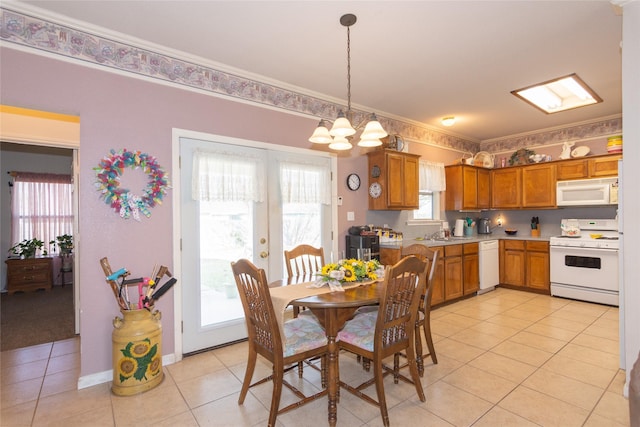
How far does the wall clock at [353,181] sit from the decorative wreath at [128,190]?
7.28 feet

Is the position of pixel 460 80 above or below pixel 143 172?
above

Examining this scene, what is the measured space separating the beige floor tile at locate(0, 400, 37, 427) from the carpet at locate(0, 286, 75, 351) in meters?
1.40

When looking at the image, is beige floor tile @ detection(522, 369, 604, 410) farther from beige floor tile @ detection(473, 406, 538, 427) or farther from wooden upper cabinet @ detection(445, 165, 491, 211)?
wooden upper cabinet @ detection(445, 165, 491, 211)

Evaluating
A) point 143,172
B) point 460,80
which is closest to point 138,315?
point 143,172

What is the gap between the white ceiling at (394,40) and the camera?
228cm

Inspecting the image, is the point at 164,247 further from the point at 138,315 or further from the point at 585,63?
the point at 585,63

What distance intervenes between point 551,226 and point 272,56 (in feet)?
17.5

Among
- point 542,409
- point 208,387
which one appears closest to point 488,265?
point 542,409

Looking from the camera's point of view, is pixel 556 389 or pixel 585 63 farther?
pixel 585 63

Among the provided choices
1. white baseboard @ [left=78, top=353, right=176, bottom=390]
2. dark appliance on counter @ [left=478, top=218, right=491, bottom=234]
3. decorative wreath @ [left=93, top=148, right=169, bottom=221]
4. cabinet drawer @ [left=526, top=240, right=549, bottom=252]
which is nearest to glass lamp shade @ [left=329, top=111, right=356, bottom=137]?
decorative wreath @ [left=93, top=148, right=169, bottom=221]

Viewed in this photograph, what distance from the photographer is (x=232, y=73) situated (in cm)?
319

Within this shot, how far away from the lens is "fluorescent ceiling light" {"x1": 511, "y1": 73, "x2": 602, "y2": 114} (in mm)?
3645

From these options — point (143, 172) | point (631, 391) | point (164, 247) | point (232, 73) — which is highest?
point (232, 73)

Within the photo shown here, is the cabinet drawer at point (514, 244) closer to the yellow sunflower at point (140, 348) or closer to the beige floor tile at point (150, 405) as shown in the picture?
the beige floor tile at point (150, 405)
